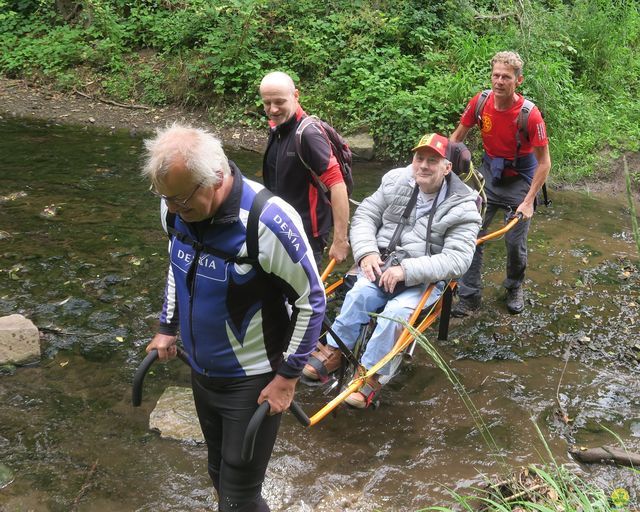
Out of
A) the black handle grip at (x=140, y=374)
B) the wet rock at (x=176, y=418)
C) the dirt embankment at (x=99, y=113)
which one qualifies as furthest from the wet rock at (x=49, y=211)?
the black handle grip at (x=140, y=374)

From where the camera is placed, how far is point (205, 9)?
39.9 feet

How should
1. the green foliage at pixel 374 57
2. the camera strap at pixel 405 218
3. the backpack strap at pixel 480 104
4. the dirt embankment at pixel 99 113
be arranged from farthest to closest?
the dirt embankment at pixel 99 113 < the green foliage at pixel 374 57 < the backpack strap at pixel 480 104 < the camera strap at pixel 405 218

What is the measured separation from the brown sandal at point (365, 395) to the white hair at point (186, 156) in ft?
7.34

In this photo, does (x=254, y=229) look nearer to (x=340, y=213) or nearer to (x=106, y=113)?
(x=340, y=213)

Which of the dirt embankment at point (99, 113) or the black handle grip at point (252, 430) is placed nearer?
the black handle grip at point (252, 430)

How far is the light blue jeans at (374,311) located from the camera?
162 inches

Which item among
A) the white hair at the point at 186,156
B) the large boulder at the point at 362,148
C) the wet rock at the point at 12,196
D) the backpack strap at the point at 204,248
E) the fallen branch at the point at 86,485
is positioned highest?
the white hair at the point at 186,156

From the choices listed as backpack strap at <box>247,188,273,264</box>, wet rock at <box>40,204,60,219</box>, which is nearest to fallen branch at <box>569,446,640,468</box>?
backpack strap at <box>247,188,273,264</box>

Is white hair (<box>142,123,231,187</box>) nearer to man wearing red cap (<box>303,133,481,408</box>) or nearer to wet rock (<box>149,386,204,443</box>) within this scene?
man wearing red cap (<box>303,133,481,408</box>)

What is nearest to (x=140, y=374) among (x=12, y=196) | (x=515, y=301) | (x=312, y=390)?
(x=312, y=390)

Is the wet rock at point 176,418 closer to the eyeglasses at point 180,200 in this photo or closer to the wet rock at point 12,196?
the eyeglasses at point 180,200

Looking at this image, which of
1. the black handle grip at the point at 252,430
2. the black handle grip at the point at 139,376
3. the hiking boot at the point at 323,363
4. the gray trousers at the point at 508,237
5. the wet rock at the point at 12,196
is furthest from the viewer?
the wet rock at the point at 12,196

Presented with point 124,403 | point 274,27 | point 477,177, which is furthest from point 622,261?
point 274,27

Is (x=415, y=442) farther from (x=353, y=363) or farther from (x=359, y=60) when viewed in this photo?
(x=359, y=60)
